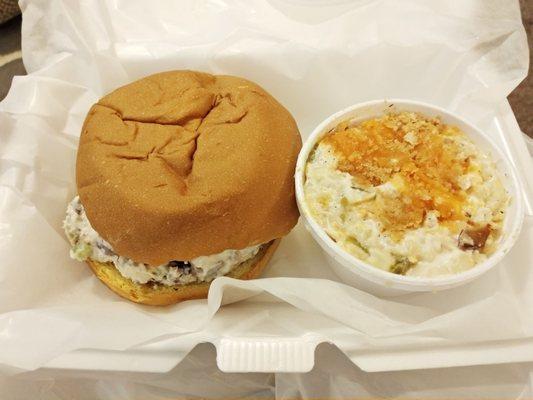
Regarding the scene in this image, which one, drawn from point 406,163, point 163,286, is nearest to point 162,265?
point 163,286

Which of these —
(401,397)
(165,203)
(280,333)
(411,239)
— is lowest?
(401,397)

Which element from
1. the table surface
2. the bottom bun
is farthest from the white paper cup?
the table surface

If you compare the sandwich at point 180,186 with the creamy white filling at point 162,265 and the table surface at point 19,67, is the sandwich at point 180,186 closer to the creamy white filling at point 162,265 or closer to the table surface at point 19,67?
the creamy white filling at point 162,265

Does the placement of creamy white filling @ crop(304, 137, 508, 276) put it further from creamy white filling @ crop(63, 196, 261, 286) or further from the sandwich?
creamy white filling @ crop(63, 196, 261, 286)

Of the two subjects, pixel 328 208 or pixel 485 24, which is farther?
pixel 485 24

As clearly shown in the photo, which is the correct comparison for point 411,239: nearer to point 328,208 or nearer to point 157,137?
point 328,208

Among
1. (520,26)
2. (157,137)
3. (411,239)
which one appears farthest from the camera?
(520,26)

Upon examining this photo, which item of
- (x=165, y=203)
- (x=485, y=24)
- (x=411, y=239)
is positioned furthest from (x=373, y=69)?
(x=165, y=203)

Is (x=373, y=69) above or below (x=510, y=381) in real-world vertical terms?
above
